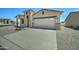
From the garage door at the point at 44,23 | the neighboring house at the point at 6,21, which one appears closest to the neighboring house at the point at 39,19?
the garage door at the point at 44,23

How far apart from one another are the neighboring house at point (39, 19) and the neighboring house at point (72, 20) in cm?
37

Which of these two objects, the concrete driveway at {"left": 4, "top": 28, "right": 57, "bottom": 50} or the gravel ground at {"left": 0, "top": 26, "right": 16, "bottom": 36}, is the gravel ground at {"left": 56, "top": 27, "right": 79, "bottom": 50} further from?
the gravel ground at {"left": 0, "top": 26, "right": 16, "bottom": 36}

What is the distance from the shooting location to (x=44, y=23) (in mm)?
5270

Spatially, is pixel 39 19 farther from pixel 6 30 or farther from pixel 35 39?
pixel 6 30

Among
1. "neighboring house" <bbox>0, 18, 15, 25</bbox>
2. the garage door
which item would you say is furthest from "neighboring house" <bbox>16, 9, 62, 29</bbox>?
"neighboring house" <bbox>0, 18, 15, 25</bbox>

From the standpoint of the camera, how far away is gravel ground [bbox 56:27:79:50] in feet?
15.6

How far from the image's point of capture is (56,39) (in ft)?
15.9

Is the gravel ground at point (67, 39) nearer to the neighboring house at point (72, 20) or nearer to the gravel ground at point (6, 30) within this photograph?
the neighboring house at point (72, 20)

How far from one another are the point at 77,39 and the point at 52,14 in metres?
1.31

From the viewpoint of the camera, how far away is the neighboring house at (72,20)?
15.9ft

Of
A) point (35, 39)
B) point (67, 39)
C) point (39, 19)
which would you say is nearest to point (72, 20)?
point (67, 39)

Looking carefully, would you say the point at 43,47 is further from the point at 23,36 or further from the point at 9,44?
the point at 9,44

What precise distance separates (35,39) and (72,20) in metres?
1.56
